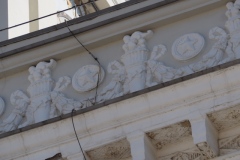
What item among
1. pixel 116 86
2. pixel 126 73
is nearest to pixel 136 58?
pixel 126 73

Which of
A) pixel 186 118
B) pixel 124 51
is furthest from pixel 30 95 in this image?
pixel 186 118

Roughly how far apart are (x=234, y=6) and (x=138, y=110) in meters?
1.62

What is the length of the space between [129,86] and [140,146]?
91 centimetres

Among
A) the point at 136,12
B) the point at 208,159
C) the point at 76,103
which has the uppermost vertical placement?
the point at 136,12

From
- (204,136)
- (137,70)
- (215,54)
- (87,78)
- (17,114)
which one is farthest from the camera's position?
(17,114)

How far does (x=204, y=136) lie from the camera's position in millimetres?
12828

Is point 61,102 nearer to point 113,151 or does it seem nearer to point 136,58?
point 136,58

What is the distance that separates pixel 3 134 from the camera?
45.1 ft

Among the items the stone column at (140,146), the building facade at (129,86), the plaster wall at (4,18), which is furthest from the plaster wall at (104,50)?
the plaster wall at (4,18)

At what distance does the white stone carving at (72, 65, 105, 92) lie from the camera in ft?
46.1

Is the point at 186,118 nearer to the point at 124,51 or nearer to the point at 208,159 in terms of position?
the point at 208,159

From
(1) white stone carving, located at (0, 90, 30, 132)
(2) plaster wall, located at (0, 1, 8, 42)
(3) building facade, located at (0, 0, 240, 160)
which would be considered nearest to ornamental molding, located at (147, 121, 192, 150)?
(3) building facade, located at (0, 0, 240, 160)

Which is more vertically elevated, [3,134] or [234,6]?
[234,6]

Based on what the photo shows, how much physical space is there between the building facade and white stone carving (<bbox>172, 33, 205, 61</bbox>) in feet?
0.04
